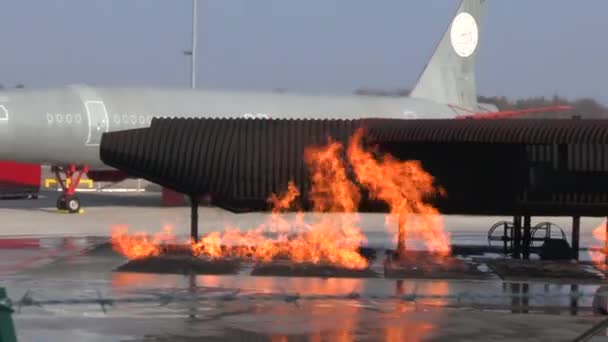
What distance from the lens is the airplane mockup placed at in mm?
36750

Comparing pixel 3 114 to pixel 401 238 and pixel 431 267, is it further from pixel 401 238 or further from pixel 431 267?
pixel 431 267

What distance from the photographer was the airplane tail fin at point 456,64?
161 feet

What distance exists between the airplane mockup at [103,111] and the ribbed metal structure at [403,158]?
13895mm

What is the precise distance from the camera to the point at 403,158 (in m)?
23.3

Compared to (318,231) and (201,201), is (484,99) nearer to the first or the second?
(318,231)

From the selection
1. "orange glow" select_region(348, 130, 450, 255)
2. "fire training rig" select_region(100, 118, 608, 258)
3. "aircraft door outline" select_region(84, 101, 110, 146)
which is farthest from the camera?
"aircraft door outline" select_region(84, 101, 110, 146)

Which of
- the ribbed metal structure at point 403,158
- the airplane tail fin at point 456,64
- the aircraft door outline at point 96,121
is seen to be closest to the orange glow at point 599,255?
the ribbed metal structure at point 403,158

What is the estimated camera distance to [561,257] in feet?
83.1

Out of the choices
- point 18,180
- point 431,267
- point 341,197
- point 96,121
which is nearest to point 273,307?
point 431,267

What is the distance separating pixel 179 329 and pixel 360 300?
4.14m

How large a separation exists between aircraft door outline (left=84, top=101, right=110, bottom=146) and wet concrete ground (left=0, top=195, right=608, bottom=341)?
1450cm

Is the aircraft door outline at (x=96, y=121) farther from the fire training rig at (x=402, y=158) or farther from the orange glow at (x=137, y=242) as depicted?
the fire training rig at (x=402, y=158)

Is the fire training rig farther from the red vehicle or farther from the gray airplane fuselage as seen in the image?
the red vehicle

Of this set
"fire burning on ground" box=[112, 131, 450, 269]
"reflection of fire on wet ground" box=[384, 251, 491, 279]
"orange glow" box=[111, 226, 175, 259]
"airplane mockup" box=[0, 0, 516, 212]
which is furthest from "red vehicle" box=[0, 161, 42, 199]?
"reflection of fire on wet ground" box=[384, 251, 491, 279]
